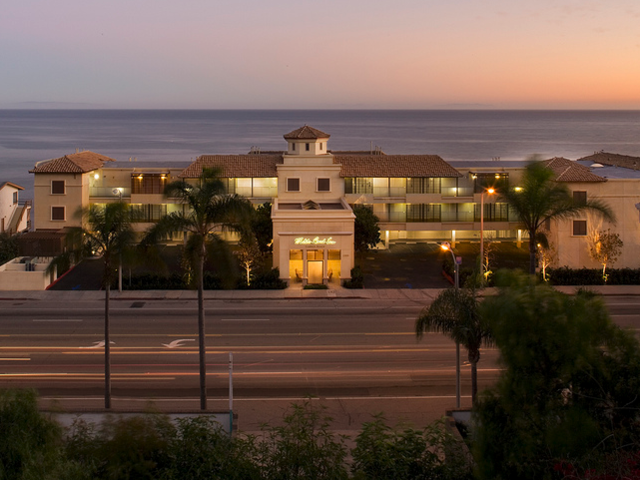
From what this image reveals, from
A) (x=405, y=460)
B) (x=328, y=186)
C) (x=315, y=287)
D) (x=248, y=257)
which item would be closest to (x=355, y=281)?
(x=315, y=287)

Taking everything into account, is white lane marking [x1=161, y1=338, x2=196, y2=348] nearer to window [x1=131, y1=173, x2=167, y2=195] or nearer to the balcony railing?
window [x1=131, y1=173, x2=167, y2=195]

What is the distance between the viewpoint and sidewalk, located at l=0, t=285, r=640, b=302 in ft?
143

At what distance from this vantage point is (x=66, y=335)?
115ft

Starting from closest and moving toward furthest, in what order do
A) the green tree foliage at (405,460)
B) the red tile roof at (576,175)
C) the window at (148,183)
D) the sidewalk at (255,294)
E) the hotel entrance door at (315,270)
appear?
the green tree foliage at (405,460) < the sidewalk at (255,294) < the hotel entrance door at (315,270) < the red tile roof at (576,175) < the window at (148,183)

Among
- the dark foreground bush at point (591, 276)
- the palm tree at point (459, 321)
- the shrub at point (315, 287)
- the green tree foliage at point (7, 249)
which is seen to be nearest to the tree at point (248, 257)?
the shrub at point (315, 287)

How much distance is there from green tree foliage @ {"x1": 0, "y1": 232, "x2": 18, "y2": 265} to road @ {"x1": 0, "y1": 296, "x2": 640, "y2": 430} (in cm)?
893

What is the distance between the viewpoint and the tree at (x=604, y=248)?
47.1 metres

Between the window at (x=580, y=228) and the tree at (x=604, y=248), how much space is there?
1736 mm

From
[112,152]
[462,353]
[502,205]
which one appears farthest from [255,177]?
[112,152]

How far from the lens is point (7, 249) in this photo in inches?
2004

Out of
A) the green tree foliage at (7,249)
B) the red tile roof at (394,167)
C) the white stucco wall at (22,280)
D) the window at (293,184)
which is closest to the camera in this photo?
the white stucco wall at (22,280)

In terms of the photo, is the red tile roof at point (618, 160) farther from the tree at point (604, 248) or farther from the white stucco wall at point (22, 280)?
the white stucco wall at point (22, 280)

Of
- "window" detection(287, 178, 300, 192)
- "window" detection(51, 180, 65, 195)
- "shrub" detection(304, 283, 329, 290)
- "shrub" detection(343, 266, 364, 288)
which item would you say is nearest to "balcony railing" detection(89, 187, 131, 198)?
"window" detection(51, 180, 65, 195)

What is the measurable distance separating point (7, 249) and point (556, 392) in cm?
4357
